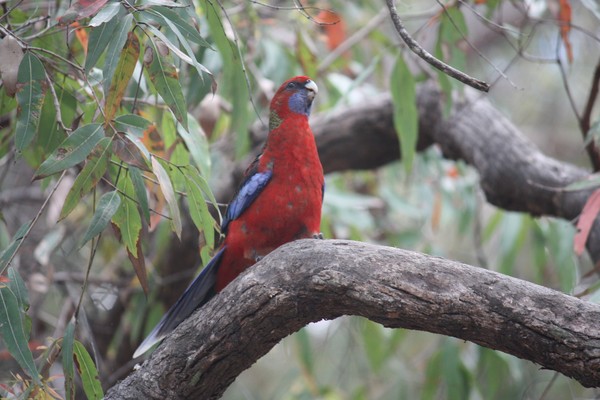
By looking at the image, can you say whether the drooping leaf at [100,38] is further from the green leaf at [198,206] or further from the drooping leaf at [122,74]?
the green leaf at [198,206]

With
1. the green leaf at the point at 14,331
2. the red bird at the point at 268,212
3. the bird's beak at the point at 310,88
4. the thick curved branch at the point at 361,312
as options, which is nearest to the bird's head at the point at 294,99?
the bird's beak at the point at 310,88

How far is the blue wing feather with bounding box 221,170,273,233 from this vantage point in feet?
10.7

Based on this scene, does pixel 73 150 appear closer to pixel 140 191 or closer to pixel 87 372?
pixel 140 191

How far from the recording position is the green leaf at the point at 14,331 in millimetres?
2209

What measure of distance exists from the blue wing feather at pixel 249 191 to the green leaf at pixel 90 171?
1.05m

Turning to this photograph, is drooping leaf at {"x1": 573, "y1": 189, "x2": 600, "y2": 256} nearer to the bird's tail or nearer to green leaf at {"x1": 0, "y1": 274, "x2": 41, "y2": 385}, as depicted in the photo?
the bird's tail

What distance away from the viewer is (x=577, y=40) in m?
6.89

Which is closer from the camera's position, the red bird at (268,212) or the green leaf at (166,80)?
the green leaf at (166,80)

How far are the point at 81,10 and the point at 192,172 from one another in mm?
617

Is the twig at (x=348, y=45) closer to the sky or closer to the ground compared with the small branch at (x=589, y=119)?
closer to the sky

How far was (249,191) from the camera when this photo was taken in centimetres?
328

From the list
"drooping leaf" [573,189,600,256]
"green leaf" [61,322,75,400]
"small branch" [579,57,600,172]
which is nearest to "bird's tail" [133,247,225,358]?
"green leaf" [61,322,75,400]

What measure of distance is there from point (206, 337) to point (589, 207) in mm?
1806

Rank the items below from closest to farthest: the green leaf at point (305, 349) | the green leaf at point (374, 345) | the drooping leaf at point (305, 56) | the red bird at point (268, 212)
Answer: the red bird at point (268, 212) → the drooping leaf at point (305, 56) → the green leaf at point (305, 349) → the green leaf at point (374, 345)
